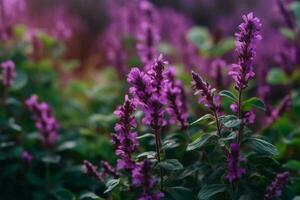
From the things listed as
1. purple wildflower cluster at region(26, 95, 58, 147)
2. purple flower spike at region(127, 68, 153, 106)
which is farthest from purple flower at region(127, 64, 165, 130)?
purple wildflower cluster at region(26, 95, 58, 147)

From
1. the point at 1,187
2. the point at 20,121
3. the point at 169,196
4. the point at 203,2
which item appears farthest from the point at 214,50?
the point at 203,2

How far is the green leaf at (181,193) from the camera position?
177cm

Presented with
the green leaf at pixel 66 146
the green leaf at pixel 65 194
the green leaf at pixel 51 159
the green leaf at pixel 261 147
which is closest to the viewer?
the green leaf at pixel 261 147

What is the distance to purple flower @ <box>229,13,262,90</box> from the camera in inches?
66.3

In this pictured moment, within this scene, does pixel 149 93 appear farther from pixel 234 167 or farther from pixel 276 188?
pixel 276 188

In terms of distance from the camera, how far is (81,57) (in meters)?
5.05

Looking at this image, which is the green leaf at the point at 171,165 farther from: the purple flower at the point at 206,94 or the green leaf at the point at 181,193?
the purple flower at the point at 206,94

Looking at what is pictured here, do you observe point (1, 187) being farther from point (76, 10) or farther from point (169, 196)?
point (76, 10)

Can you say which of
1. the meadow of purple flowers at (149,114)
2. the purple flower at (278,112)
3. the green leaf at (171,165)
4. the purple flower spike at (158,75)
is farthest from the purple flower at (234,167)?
the purple flower at (278,112)

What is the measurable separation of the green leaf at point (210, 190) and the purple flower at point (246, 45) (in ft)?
1.04

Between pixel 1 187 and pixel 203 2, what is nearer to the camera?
pixel 1 187

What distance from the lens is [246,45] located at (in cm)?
171

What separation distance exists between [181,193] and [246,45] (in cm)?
51

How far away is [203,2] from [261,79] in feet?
10.8
